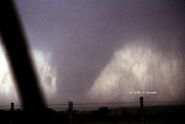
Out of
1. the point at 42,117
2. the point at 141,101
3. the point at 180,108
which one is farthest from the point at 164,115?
the point at 42,117

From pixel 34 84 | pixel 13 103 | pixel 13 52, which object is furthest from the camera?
pixel 34 84

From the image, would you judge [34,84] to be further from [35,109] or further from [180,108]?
[180,108]

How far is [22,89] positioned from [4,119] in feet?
5.28

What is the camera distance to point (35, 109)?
16.0m

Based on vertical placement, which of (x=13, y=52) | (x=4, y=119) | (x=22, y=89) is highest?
(x=13, y=52)

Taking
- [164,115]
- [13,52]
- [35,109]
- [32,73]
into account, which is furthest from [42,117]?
[164,115]

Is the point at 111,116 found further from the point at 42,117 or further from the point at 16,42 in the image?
the point at 16,42

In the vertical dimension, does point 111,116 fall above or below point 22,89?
below

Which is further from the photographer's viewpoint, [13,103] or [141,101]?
[13,103]

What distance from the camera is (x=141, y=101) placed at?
12.7 m

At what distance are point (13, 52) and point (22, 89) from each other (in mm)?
1565

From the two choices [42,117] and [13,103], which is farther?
[42,117]

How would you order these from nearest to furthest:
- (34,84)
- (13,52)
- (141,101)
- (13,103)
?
(141,101) → (13,103) → (13,52) → (34,84)

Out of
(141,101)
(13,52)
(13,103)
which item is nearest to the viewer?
(141,101)
